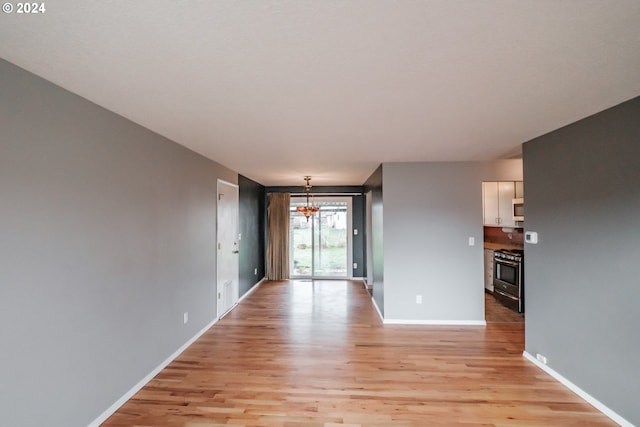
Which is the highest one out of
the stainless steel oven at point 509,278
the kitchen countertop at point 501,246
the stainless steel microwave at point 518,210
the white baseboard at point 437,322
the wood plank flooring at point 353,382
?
the stainless steel microwave at point 518,210

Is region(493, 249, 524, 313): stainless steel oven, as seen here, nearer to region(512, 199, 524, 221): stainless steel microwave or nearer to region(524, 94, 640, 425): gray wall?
region(512, 199, 524, 221): stainless steel microwave

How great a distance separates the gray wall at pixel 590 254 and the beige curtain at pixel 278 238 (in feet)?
17.2

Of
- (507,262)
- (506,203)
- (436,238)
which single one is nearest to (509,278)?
(507,262)

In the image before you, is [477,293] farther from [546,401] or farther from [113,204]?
[113,204]

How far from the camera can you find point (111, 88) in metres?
1.87

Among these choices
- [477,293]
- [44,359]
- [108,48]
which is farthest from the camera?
[477,293]

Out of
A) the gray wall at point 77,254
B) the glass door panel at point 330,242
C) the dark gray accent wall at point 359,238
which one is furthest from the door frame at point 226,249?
the dark gray accent wall at point 359,238

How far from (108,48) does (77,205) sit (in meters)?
1.13

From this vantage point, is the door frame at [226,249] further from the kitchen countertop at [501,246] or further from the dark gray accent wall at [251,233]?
the kitchen countertop at [501,246]

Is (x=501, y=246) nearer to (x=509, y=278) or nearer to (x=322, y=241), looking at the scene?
(x=509, y=278)

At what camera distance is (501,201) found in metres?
5.50

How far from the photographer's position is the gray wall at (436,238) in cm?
419

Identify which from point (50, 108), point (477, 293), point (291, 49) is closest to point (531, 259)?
point (477, 293)

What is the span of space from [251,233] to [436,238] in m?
3.87
